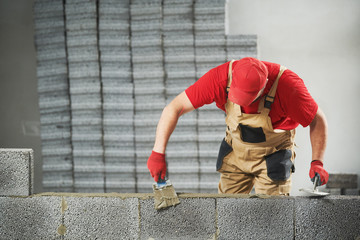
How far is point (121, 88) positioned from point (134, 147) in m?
0.70

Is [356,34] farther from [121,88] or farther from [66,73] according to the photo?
[66,73]

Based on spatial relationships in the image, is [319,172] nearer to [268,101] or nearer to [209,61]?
[268,101]

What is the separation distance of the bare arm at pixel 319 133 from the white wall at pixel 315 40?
186 centimetres

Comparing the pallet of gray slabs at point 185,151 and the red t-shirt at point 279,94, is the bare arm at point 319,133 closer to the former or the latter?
the red t-shirt at point 279,94

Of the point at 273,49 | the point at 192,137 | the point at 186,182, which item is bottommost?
the point at 186,182

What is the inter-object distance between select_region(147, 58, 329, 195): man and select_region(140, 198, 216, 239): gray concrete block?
25 cm

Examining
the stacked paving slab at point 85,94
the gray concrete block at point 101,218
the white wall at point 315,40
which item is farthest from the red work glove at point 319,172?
the stacked paving slab at point 85,94

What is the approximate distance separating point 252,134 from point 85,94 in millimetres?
2131

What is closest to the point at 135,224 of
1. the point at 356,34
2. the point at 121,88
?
the point at 121,88

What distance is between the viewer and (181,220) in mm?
1661

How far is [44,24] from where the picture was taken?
3.29 meters

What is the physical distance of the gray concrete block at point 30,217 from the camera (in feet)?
5.63

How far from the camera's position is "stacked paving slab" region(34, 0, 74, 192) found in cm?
328

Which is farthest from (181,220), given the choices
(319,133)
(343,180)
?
(343,180)
